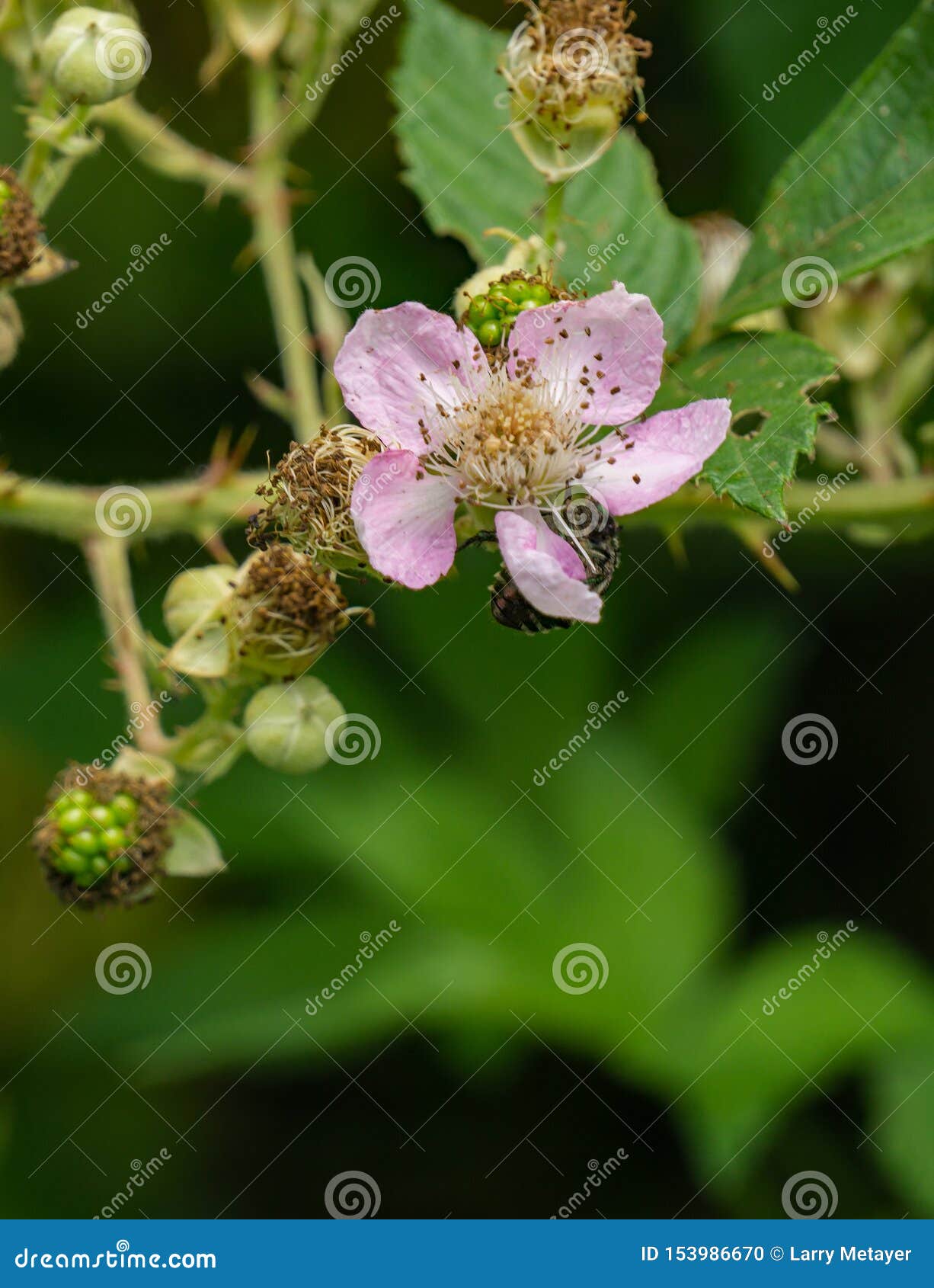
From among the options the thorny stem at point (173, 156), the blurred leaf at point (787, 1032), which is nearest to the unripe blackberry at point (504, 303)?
the thorny stem at point (173, 156)

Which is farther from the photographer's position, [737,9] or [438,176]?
[737,9]

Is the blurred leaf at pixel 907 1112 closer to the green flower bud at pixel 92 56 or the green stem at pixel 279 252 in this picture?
the green stem at pixel 279 252

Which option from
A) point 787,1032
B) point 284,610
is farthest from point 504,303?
point 787,1032

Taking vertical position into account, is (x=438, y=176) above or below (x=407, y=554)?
above

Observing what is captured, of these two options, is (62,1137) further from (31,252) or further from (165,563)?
(31,252)

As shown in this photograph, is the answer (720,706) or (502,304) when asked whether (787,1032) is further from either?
A: (502,304)

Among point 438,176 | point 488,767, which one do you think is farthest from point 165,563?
point 438,176

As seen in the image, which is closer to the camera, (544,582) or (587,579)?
(544,582)
